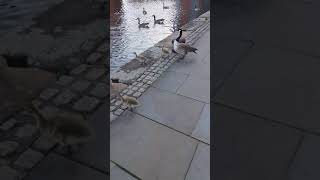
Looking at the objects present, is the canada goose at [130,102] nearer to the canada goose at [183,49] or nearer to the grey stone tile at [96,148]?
the grey stone tile at [96,148]

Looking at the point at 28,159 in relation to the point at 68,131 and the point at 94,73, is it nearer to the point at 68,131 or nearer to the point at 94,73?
the point at 68,131

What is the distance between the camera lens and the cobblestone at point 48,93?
2.59 meters

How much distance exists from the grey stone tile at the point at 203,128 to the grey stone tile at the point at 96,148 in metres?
0.60

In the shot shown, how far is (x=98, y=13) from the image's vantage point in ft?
16.3

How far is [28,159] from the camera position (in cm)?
194

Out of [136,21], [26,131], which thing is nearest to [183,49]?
[26,131]

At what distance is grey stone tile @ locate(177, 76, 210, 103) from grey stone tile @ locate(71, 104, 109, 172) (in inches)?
29.5

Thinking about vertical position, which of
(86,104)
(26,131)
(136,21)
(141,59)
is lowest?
(26,131)
